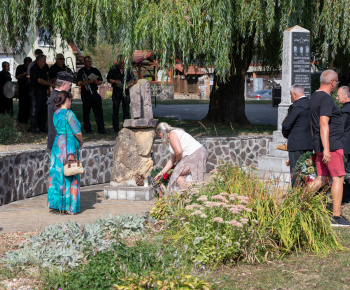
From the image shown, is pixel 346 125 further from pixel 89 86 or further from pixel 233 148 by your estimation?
pixel 89 86

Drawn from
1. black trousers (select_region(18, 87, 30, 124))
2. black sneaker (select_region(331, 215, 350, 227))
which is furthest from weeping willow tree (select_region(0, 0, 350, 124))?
black sneaker (select_region(331, 215, 350, 227))

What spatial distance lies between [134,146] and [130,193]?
831 mm

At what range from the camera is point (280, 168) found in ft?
38.8

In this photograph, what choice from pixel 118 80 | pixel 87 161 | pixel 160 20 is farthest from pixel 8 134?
pixel 160 20

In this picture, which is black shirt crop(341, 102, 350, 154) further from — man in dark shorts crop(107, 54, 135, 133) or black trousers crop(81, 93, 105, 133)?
black trousers crop(81, 93, 105, 133)

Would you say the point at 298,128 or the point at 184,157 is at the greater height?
the point at 298,128

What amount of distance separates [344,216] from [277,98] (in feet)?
90.6

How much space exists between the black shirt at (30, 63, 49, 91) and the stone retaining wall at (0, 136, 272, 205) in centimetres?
399

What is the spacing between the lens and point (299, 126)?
28.3ft

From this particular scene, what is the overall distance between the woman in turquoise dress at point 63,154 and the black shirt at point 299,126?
3.06 m

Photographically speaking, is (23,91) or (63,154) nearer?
(63,154)

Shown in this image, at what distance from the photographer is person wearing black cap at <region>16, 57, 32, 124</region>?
1631 centimetres

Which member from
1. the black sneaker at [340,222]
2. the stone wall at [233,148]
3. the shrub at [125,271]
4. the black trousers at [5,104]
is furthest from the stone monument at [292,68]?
the black trousers at [5,104]

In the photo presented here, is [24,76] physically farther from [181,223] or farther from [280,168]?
[181,223]
